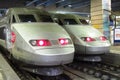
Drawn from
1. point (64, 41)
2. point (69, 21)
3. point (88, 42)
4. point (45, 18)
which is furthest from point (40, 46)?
point (69, 21)

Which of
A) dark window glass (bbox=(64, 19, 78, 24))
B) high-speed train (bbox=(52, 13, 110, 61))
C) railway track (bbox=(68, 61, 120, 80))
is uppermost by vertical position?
dark window glass (bbox=(64, 19, 78, 24))

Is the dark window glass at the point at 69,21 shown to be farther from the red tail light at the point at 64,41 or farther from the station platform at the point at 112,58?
the red tail light at the point at 64,41

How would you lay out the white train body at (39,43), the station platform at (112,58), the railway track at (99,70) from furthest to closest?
the station platform at (112,58), the railway track at (99,70), the white train body at (39,43)

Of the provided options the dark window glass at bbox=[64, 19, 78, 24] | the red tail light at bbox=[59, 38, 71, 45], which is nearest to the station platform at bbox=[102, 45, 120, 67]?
the dark window glass at bbox=[64, 19, 78, 24]

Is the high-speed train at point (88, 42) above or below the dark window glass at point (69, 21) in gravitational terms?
below

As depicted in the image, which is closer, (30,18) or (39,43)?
(39,43)

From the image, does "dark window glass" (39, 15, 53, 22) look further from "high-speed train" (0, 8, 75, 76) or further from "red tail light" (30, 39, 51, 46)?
"red tail light" (30, 39, 51, 46)

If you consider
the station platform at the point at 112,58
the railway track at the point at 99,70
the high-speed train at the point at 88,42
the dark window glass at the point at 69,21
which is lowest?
the railway track at the point at 99,70

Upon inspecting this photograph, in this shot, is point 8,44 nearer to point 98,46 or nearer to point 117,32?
point 98,46

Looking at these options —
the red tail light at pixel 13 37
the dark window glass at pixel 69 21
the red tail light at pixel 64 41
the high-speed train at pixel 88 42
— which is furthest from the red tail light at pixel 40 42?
the dark window glass at pixel 69 21

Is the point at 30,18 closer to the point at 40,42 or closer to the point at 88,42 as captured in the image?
the point at 40,42

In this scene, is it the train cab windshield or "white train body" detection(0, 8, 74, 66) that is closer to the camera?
"white train body" detection(0, 8, 74, 66)

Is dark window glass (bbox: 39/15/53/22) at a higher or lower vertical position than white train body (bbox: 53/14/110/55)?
higher

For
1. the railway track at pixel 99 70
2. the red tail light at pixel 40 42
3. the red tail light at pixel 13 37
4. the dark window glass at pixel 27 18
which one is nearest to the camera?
the red tail light at pixel 40 42
